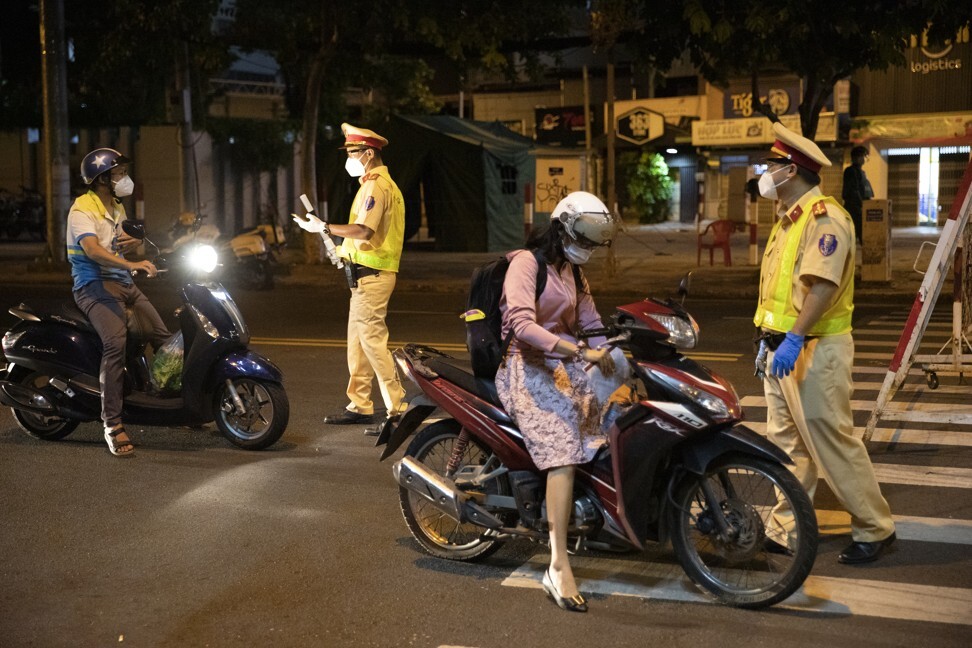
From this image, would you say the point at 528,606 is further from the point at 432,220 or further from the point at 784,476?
the point at 432,220

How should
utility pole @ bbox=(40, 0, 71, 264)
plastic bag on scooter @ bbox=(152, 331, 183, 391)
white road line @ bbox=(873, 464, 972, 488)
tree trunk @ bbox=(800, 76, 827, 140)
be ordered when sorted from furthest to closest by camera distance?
1. utility pole @ bbox=(40, 0, 71, 264)
2. tree trunk @ bbox=(800, 76, 827, 140)
3. plastic bag on scooter @ bbox=(152, 331, 183, 391)
4. white road line @ bbox=(873, 464, 972, 488)

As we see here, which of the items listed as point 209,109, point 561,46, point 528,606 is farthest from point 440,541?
point 209,109

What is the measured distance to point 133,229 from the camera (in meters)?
7.62

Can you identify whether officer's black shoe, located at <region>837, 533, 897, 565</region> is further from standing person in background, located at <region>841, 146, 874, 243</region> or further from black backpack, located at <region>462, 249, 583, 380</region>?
standing person in background, located at <region>841, 146, 874, 243</region>

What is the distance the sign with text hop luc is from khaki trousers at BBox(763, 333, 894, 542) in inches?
1125

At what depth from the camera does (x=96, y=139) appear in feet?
102

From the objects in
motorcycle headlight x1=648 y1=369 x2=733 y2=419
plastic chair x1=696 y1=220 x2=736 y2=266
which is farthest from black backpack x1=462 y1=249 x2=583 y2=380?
plastic chair x1=696 y1=220 x2=736 y2=266

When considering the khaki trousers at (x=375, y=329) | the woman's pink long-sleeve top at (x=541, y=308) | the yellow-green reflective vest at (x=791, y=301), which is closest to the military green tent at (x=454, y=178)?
the khaki trousers at (x=375, y=329)

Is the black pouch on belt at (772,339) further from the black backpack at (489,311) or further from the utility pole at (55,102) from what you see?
the utility pole at (55,102)

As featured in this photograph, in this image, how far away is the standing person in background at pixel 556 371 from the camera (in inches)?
200

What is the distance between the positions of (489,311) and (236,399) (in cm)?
326

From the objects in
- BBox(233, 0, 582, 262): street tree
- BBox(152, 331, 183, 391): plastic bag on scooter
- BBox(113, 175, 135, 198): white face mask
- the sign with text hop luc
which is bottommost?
BBox(152, 331, 183, 391): plastic bag on scooter

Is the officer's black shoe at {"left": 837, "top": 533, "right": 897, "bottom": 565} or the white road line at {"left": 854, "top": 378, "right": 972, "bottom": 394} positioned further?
the white road line at {"left": 854, "top": 378, "right": 972, "bottom": 394}

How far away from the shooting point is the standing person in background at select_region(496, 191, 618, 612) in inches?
200
